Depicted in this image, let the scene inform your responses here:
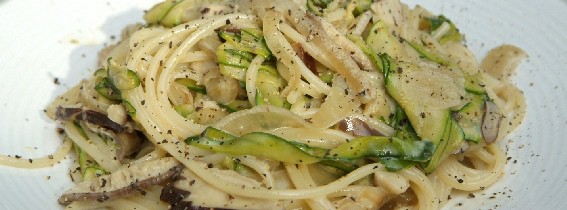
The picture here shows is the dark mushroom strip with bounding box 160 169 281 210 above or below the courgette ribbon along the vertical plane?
below

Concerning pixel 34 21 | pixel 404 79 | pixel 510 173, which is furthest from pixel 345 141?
pixel 34 21

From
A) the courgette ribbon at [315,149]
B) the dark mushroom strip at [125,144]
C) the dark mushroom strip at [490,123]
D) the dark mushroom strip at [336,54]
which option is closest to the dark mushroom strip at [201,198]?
the courgette ribbon at [315,149]

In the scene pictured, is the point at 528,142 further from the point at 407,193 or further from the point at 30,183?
the point at 30,183

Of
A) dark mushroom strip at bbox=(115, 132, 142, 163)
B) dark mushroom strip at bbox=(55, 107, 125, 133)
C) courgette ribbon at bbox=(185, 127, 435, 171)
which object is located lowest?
dark mushroom strip at bbox=(115, 132, 142, 163)

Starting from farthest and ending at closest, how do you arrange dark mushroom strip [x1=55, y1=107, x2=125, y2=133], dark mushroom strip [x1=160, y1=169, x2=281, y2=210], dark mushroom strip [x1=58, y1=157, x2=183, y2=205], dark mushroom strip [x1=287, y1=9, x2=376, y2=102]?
dark mushroom strip [x1=55, y1=107, x2=125, y2=133] < dark mushroom strip [x1=287, y1=9, x2=376, y2=102] < dark mushroom strip [x1=58, y1=157, x2=183, y2=205] < dark mushroom strip [x1=160, y1=169, x2=281, y2=210]

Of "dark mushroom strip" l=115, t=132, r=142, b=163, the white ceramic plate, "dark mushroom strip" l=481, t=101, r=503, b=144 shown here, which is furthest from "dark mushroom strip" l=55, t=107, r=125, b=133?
"dark mushroom strip" l=481, t=101, r=503, b=144

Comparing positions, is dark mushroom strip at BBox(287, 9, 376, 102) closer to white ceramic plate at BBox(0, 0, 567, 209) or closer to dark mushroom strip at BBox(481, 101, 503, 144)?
dark mushroom strip at BBox(481, 101, 503, 144)
